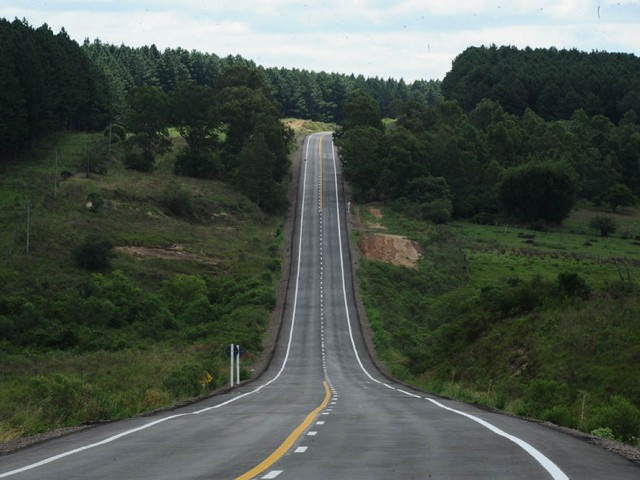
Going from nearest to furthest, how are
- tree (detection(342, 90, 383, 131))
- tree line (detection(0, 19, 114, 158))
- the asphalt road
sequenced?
the asphalt road
tree line (detection(0, 19, 114, 158))
tree (detection(342, 90, 383, 131))

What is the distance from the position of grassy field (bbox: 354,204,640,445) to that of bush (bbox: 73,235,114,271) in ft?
76.8

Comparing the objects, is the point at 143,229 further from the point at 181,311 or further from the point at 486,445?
the point at 486,445

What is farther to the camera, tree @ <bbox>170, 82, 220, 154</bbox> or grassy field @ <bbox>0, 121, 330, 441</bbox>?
tree @ <bbox>170, 82, 220, 154</bbox>

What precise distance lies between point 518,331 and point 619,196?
105259 millimetres

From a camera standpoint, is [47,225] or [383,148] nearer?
[47,225]

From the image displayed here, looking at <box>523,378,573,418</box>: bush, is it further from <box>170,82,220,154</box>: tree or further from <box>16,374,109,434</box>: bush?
<box>170,82,220,154</box>: tree

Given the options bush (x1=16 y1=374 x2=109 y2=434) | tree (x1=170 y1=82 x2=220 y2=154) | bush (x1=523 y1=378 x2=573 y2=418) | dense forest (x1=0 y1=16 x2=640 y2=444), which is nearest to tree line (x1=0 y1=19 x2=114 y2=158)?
dense forest (x1=0 y1=16 x2=640 y2=444)

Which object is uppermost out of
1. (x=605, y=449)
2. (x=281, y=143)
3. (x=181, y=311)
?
(x=281, y=143)

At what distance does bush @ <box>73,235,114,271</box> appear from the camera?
81125 millimetres

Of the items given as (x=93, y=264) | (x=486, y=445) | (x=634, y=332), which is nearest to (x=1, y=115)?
(x=93, y=264)

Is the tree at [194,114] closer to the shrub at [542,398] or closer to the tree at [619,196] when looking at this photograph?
the tree at [619,196]

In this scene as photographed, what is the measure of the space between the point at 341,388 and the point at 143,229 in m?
57.3

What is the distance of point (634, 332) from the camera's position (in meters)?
43.2

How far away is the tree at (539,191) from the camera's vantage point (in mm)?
135375
